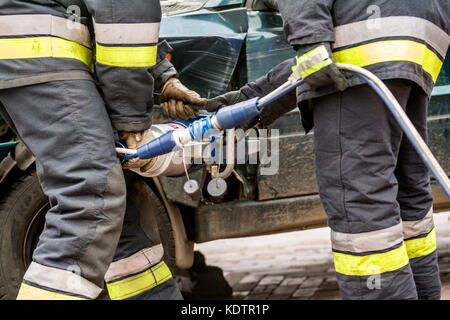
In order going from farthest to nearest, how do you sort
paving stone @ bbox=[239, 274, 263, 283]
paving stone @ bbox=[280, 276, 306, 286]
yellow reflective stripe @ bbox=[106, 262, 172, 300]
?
paving stone @ bbox=[239, 274, 263, 283], paving stone @ bbox=[280, 276, 306, 286], yellow reflective stripe @ bbox=[106, 262, 172, 300]

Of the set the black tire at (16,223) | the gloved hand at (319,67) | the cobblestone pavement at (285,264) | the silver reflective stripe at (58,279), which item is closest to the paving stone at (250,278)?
the cobblestone pavement at (285,264)

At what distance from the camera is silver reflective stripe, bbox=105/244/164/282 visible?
250 cm

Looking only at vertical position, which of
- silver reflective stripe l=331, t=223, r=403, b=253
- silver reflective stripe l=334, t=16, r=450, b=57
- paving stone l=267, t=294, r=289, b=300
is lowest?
paving stone l=267, t=294, r=289, b=300

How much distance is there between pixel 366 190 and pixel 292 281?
2.03 metres

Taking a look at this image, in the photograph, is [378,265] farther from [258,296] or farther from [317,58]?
[258,296]

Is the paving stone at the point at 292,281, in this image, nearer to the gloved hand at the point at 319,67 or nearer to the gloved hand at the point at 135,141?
the gloved hand at the point at 135,141

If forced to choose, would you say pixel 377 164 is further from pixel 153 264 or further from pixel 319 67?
pixel 153 264

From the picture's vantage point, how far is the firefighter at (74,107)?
6.58 feet

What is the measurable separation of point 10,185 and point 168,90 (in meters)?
1.03

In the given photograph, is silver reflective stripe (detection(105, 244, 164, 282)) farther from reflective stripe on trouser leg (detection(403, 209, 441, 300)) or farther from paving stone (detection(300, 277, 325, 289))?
paving stone (detection(300, 277, 325, 289))

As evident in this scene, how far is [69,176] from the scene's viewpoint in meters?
2.00

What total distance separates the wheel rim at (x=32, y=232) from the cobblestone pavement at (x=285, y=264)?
53.9 inches

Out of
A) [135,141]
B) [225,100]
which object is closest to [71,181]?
[135,141]

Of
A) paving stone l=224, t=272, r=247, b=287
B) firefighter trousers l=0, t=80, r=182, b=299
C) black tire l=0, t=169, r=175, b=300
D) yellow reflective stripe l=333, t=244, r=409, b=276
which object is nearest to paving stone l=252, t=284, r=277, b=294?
paving stone l=224, t=272, r=247, b=287
